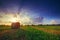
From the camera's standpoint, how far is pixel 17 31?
112 inches

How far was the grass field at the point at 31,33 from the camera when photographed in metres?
2.82

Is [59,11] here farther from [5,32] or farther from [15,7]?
[5,32]

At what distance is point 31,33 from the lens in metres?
2.87

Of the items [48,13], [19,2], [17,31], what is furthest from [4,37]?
[48,13]

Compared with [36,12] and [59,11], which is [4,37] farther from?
[59,11]

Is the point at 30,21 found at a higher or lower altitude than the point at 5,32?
higher

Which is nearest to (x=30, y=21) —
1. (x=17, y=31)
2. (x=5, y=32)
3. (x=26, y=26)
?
(x=26, y=26)

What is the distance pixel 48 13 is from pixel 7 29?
0.86 metres

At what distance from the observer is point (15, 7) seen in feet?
9.60

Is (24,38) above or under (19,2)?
under

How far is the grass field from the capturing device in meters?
2.82

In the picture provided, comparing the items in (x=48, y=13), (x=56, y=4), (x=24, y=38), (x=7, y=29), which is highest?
(x=56, y=4)

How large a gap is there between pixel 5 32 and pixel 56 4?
1142mm

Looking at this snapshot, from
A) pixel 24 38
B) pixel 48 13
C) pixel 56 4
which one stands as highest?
pixel 56 4
